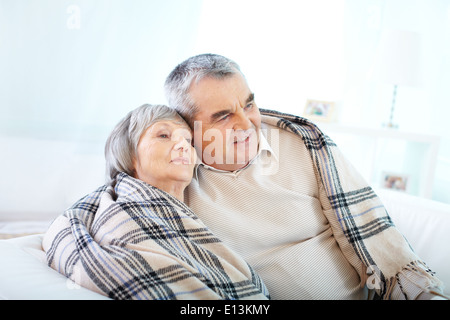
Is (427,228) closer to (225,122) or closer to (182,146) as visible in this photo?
(225,122)

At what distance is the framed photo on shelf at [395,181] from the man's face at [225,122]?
2181mm

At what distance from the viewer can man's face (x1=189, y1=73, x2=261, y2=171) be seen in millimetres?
1409

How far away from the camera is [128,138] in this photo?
4.24 ft

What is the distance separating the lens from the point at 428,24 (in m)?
3.40

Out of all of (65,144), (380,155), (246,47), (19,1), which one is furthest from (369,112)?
(19,1)

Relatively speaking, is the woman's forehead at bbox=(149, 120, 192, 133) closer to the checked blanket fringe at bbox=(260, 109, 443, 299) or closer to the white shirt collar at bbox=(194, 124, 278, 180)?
the white shirt collar at bbox=(194, 124, 278, 180)

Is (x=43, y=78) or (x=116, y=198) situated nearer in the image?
(x=116, y=198)

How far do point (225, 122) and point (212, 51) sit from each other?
68.2 inches

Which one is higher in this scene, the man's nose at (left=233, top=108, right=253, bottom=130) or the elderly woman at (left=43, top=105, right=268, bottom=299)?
the man's nose at (left=233, top=108, right=253, bottom=130)

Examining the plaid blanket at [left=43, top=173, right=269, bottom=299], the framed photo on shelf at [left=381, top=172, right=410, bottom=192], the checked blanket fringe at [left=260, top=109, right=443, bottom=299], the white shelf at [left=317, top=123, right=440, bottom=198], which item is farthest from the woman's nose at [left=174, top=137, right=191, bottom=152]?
the framed photo on shelf at [left=381, top=172, right=410, bottom=192]

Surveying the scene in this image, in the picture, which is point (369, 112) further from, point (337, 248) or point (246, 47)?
point (337, 248)

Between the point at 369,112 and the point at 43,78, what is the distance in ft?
7.78

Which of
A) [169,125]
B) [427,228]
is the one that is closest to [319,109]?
[427,228]

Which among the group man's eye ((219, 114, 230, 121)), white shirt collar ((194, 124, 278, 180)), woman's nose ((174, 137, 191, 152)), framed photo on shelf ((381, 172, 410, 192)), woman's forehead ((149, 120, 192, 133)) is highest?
man's eye ((219, 114, 230, 121))
